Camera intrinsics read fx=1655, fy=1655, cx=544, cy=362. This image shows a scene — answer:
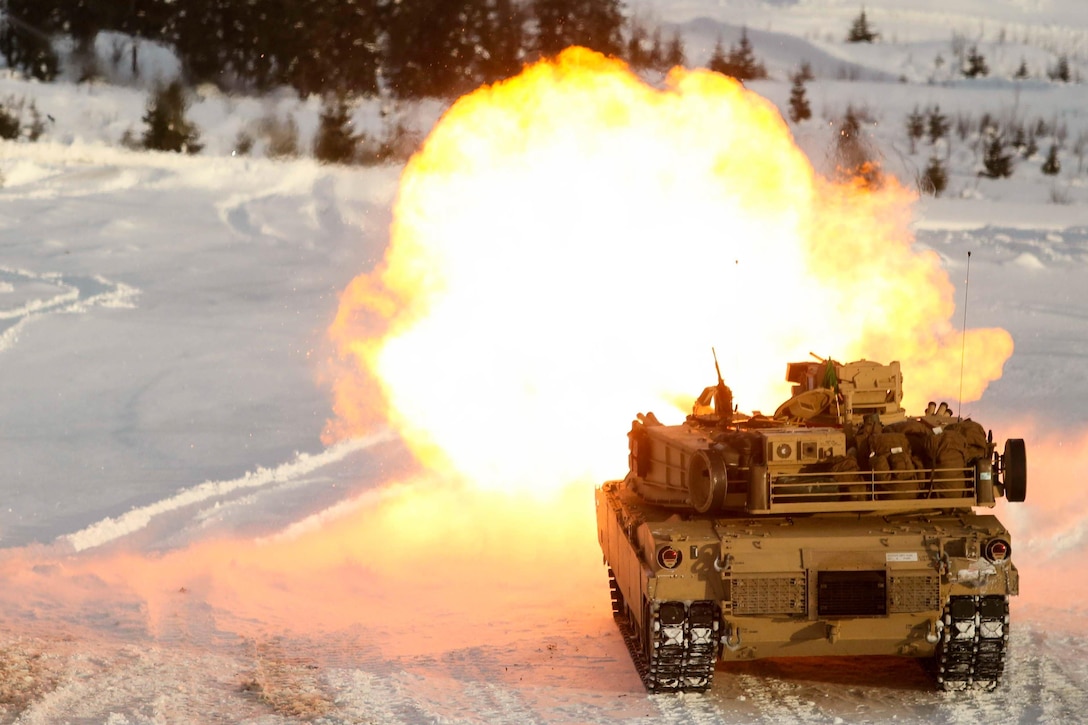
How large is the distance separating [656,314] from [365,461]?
574cm

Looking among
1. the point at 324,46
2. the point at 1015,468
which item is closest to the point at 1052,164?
the point at 324,46

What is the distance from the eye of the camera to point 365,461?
997 inches

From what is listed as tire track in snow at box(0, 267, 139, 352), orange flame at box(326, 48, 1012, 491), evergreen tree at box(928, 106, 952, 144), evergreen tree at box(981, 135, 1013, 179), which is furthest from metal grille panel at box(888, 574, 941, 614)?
evergreen tree at box(928, 106, 952, 144)

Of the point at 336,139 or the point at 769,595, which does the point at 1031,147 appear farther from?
the point at 769,595

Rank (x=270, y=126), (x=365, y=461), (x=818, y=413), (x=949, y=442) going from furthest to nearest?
(x=270, y=126), (x=365, y=461), (x=818, y=413), (x=949, y=442)

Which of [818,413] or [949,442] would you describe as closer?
[949,442]

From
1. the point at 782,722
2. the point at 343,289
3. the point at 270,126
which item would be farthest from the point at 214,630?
the point at 270,126

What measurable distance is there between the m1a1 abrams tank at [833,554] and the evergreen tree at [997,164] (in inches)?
1684

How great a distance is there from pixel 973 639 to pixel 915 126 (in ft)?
157

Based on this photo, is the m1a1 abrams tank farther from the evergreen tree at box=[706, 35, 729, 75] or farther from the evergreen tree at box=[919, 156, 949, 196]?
the evergreen tree at box=[706, 35, 729, 75]

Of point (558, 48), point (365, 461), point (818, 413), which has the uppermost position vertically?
point (558, 48)

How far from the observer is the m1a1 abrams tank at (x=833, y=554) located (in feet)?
44.1

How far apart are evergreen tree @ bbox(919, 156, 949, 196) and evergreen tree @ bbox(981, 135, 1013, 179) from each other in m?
1.53

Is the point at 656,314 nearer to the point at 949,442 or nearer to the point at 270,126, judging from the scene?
the point at 949,442
